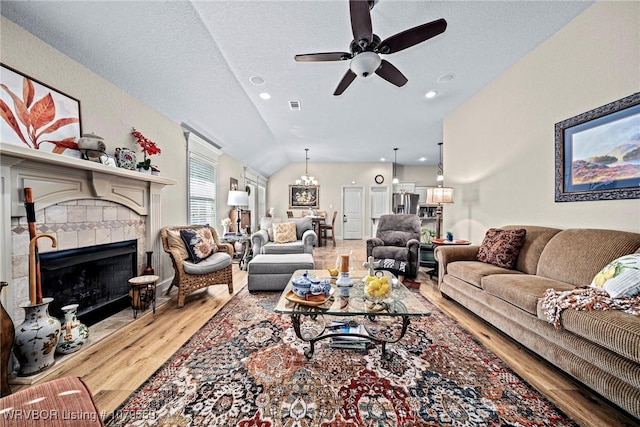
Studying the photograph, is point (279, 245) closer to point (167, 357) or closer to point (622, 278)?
point (167, 357)

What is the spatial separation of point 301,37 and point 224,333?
111 inches

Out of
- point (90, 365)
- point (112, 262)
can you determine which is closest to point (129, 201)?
point (112, 262)

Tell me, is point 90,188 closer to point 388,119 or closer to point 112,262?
point 112,262

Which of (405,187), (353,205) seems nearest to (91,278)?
(353,205)

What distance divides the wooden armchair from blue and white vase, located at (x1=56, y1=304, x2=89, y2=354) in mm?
890

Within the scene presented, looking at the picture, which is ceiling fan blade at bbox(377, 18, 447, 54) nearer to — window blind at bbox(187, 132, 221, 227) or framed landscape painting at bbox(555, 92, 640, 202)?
framed landscape painting at bbox(555, 92, 640, 202)

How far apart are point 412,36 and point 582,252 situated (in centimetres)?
217

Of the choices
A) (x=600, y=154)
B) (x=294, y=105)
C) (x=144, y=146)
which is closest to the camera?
(x=600, y=154)

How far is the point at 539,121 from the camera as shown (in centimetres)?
271

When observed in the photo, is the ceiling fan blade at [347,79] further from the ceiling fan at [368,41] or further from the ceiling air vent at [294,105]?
the ceiling air vent at [294,105]

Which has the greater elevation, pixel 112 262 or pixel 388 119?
pixel 388 119

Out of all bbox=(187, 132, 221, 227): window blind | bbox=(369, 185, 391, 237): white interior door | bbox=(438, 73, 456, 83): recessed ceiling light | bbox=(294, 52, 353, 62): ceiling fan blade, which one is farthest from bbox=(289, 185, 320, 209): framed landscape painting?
bbox=(294, 52, 353, 62): ceiling fan blade

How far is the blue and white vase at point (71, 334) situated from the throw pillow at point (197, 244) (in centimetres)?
119

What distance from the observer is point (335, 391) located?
1485 millimetres
